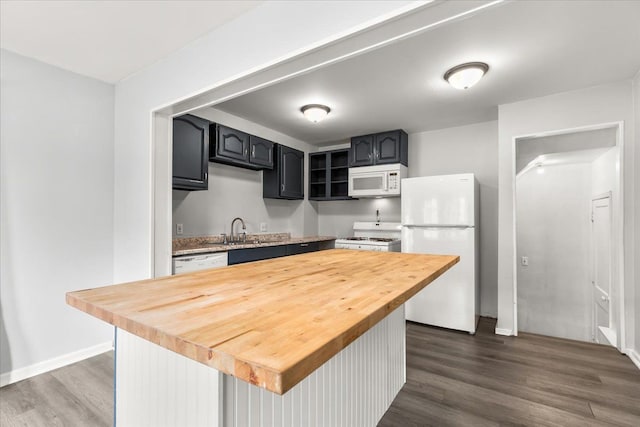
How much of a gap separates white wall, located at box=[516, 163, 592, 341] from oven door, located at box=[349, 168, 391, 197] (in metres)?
2.31

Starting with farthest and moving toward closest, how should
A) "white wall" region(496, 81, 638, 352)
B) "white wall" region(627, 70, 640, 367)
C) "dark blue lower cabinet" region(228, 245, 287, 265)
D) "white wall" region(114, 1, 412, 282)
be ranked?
"dark blue lower cabinet" region(228, 245, 287, 265), "white wall" region(496, 81, 638, 352), "white wall" region(627, 70, 640, 367), "white wall" region(114, 1, 412, 282)

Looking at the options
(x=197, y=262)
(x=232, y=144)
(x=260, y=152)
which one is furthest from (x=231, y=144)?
(x=197, y=262)

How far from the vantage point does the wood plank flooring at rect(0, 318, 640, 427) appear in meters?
1.88

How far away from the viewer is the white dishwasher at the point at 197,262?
2.71 meters

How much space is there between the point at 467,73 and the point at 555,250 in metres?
3.42

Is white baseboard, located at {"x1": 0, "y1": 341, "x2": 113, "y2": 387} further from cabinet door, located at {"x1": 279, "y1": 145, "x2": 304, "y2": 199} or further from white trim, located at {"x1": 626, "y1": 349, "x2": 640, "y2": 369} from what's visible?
white trim, located at {"x1": 626, "y1": 349, "x2": 640, "y2": 369}

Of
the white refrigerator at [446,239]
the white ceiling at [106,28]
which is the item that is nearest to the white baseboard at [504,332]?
the white refrigerator at [446,239]

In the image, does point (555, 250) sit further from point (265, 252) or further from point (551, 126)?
point (265, 252)

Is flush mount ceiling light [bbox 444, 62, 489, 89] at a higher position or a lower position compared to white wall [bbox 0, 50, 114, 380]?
higher

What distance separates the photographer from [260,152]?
3.93 meters

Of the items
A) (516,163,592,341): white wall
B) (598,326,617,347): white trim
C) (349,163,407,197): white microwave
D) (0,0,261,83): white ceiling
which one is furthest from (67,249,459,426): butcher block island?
(516,163,592,341): white wall

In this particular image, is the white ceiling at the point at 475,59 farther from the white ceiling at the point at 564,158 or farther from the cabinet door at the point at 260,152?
the white ceiling at the point at 564,158

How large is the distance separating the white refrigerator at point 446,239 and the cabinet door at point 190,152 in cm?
231

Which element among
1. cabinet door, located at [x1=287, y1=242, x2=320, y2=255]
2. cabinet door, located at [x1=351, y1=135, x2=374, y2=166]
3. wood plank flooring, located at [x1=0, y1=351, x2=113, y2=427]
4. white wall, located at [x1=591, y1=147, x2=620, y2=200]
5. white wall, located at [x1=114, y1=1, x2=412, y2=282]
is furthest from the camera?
cabinet door, located at [x1=351, y1=135, x2=374, y2=166]
